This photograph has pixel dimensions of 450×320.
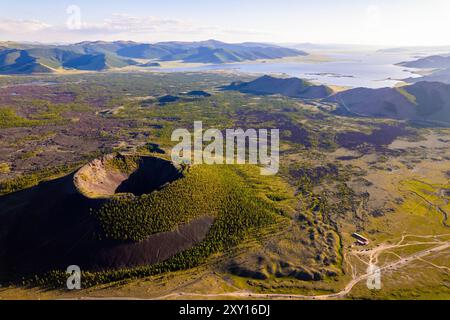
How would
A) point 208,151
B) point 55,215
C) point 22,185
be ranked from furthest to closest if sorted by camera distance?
point 208,151 → point 22,185 → point 55,215

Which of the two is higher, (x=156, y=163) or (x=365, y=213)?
(x=156, y=163)

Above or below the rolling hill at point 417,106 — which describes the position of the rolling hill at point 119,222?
below

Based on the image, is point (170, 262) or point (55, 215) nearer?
point (170, 262)

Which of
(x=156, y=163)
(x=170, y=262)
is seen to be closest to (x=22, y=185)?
(x=156, y=163)

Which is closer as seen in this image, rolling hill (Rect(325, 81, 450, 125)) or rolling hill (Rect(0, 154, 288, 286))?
rolling hill (Rect(0, 154, 288, 286))

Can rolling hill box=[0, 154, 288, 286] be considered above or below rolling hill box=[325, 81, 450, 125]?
below

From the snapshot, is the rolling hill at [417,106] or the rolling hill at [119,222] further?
the rolling hill at [417,106]

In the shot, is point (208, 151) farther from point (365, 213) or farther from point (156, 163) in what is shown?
point (365, 213)

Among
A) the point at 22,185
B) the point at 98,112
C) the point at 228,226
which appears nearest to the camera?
the point at 228,226

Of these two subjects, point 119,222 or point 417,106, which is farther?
point 417,106

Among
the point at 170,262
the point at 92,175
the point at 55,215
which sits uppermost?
the point at 92,175
